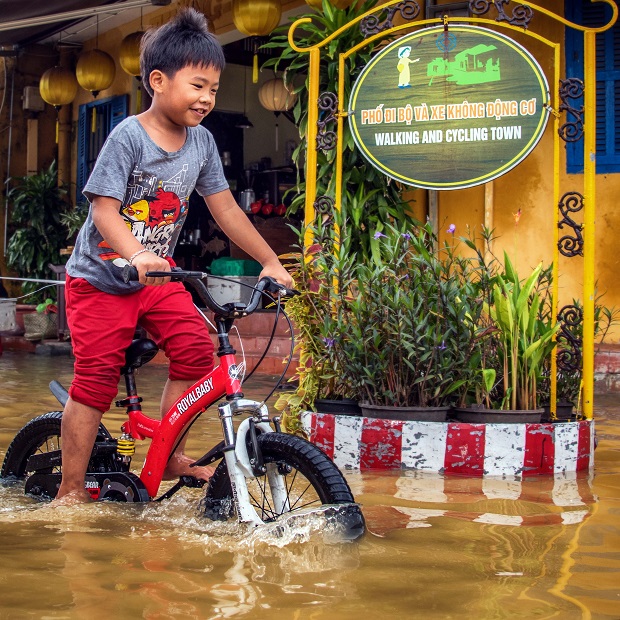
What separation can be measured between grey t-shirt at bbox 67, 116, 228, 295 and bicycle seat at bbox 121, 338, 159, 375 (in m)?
0.19

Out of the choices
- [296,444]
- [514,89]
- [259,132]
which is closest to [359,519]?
[296,444]

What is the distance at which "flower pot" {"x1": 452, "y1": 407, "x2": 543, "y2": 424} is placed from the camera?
4.35 metres

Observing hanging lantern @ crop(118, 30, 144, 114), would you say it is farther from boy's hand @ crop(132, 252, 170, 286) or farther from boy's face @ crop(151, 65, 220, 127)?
boy's hand @ crop(132, 252, 170, 286)

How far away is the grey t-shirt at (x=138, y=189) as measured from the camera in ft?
10.8

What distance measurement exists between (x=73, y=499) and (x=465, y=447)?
5.63ft

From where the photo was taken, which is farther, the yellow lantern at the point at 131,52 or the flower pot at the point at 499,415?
the yellow lantern at the point at 131,52

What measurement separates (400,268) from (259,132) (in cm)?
1032

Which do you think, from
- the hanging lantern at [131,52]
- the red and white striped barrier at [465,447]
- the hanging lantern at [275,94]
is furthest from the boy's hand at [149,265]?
the hanging lantern at [275,94]

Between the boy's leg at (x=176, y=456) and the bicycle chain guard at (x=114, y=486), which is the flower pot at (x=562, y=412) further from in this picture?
the bicycle chain guard at (x=114, y=486)

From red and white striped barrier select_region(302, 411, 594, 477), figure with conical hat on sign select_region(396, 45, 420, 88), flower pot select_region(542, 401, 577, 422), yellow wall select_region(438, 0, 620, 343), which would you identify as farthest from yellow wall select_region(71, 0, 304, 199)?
red and white striped barrier select_region(302, 411, 594, 477)

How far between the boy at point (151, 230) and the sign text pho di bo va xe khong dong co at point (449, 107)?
5.06 feet

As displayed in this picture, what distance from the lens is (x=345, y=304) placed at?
15.3 feet

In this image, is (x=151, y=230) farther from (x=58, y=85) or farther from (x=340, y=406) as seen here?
(x=58, y=85)

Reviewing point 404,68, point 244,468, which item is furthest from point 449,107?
point 244,468
